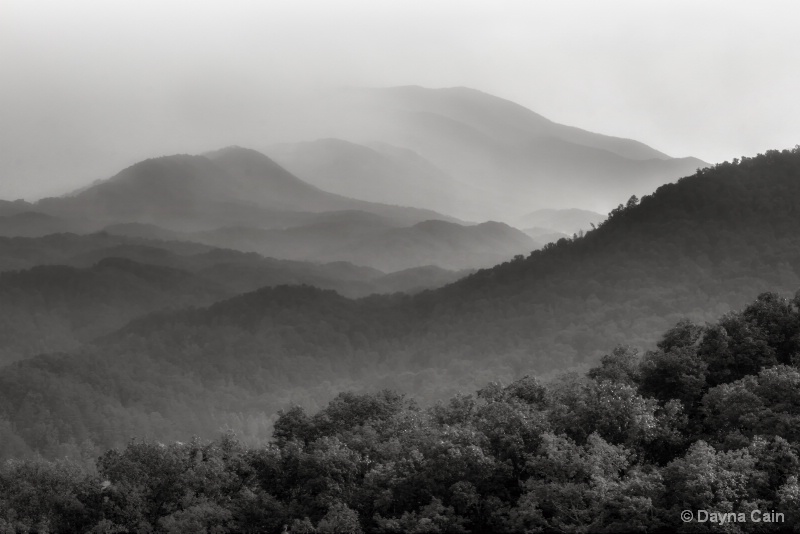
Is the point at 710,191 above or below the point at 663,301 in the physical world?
above

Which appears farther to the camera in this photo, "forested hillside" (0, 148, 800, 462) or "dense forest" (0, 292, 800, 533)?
"forested hillside" (0, 148, 800, 462)

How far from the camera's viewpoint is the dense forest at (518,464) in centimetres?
3988

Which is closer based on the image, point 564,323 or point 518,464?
point 518,464

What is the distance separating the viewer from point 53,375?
176 meters

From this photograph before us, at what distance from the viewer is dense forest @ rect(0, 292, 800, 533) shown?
3988 cm

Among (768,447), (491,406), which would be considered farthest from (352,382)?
(768,447)

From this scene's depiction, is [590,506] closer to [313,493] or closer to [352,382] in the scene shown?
[313,493]

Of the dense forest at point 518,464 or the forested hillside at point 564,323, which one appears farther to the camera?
the forested hillside at point 564,323

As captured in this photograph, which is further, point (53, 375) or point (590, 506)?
point (53, 375)

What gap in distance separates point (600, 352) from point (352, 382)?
63.4 meters

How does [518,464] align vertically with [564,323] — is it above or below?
above

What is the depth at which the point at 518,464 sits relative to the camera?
1869 inches

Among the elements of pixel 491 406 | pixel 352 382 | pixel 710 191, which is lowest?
pixel 352 382

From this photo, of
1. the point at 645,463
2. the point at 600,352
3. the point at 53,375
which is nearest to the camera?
the point at 645,463
